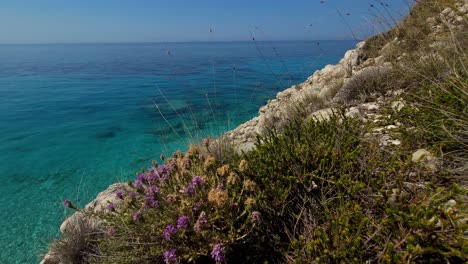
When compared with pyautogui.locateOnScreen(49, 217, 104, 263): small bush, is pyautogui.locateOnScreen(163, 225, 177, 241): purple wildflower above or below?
above

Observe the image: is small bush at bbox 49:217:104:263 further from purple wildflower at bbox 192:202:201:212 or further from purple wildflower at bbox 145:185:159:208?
purple wildflower at bbox 192:202:201:212

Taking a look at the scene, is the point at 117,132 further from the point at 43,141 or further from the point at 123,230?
the point at 123,230

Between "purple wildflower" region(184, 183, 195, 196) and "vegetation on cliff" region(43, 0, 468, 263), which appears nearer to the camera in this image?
"vegetation on cliff" region(43, 0, 468, 263)

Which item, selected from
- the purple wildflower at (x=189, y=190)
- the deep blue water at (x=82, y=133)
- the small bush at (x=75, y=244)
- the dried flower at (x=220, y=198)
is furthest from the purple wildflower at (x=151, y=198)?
the deep blue water at (x=82, y=133)

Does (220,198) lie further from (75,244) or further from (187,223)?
(75,244)

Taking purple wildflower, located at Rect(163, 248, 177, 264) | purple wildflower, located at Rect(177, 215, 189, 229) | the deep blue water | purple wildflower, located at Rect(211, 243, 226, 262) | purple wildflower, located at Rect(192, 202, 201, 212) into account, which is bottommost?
the deep blue water

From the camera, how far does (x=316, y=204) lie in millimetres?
2365

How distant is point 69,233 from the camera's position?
3355 millimetres

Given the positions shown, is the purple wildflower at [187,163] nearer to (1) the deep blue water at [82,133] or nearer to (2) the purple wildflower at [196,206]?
(2) the purple wildflower at [196,206]

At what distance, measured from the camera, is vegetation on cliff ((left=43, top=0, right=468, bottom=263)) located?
179 centimetres

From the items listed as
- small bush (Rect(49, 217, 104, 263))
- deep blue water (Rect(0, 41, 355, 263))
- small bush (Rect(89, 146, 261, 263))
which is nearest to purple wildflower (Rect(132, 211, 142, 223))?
small bush (Rect(89, 146, 261, 263))

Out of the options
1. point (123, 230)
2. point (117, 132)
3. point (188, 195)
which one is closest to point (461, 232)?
point (188, 195)

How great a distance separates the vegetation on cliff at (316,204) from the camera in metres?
1.79

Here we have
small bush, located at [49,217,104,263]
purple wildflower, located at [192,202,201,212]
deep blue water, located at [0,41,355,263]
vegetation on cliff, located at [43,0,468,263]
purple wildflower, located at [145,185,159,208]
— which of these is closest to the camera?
vegetation on cliff, located at [43,0,468,263]
